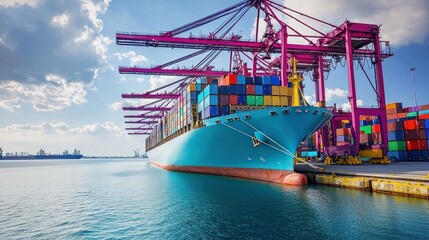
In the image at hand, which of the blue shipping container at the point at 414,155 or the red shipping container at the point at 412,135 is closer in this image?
the blue shipping container at the point at 414,155

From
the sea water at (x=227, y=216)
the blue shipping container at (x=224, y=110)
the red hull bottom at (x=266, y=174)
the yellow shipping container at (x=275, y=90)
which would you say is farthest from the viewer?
the yellow shipping container at (x=275, y=90)

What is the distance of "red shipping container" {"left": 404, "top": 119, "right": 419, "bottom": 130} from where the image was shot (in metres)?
36.5

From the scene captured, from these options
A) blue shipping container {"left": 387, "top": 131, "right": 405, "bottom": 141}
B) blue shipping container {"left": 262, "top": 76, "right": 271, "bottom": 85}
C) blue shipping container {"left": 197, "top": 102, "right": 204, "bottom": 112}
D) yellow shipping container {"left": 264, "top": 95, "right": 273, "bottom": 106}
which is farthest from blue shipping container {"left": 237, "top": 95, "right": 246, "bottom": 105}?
blue shipping container {"left": 387, "top": 131, "right": 405, "bottom": 141}

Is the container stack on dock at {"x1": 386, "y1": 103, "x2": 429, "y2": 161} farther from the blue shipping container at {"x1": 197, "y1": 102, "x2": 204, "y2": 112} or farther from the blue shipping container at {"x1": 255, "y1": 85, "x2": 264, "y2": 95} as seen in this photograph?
the blue shipping container at {"x1": 197, "y1": 102, "x2": 204, "y2": 112}

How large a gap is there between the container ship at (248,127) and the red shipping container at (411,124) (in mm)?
20725

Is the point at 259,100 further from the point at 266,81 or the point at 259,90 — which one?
the point at 266,81

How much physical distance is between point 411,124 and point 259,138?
27311mm

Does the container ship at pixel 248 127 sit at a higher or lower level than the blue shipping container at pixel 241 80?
lower

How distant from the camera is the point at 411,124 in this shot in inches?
1453

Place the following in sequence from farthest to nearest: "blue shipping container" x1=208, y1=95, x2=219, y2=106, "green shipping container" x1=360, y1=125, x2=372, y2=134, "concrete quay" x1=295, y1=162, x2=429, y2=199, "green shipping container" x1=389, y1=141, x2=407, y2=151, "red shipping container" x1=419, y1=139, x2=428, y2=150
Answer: "green shipping container" x1=360, y1=125, x2=372, y2=134, "green shipping container" x1=389, y1=141, x2=407, y2=151, "red shipping container" x1=419, y1=139, x2=428, y2=150, "blue shipping container" x1=208, y1=95, x2=219, y2=106, "concrete quay" x1=295, y1=162, x2=429, y2=199

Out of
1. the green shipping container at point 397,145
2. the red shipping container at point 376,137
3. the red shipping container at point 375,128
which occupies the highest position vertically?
the red shipping container at point 375,128

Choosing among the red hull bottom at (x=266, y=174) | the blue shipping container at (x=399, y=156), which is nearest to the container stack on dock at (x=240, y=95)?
the red hull bottom at (x=266, y=174)

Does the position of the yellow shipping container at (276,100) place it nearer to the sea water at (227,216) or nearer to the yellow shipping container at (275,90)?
the yellow shipping container at (275,90)

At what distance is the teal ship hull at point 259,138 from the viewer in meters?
21.1
